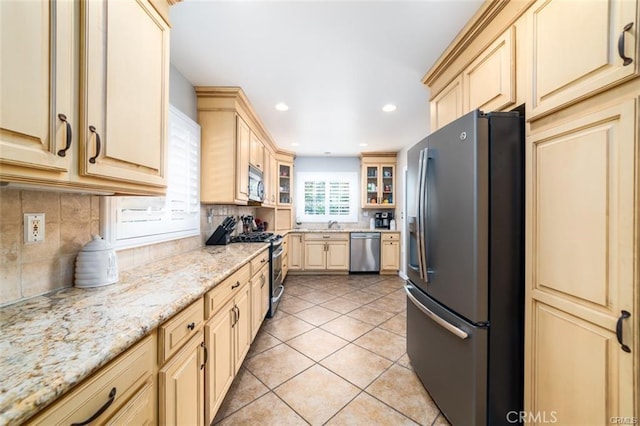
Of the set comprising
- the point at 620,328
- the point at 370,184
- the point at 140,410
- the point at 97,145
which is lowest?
the point at 140,410

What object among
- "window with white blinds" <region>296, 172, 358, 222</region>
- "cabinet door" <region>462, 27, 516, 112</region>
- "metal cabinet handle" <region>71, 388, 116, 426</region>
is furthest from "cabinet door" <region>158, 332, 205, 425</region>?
"window with white blinds" <region>296, 172, 358, 222</region>

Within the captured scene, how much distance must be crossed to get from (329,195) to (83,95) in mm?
4895

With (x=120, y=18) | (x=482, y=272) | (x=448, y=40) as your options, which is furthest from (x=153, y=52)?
(x=482, y=272)

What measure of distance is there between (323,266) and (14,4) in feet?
15.8

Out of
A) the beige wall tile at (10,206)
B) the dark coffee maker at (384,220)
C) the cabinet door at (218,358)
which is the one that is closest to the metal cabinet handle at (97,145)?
the beige wall tile at (10,206)

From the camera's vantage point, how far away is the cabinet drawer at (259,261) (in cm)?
222

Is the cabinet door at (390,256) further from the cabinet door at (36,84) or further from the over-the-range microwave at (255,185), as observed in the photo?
the cabinet door at (36,84)

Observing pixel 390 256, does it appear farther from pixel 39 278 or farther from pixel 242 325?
pixel 39 278

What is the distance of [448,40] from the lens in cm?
174

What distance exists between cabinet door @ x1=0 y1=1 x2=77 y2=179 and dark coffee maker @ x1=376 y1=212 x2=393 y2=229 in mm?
5156

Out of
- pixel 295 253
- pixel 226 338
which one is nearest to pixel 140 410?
pixel 226 338

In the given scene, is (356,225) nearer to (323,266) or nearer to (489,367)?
(323,266)

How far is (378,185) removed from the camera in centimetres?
536

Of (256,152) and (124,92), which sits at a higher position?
(256,152)
